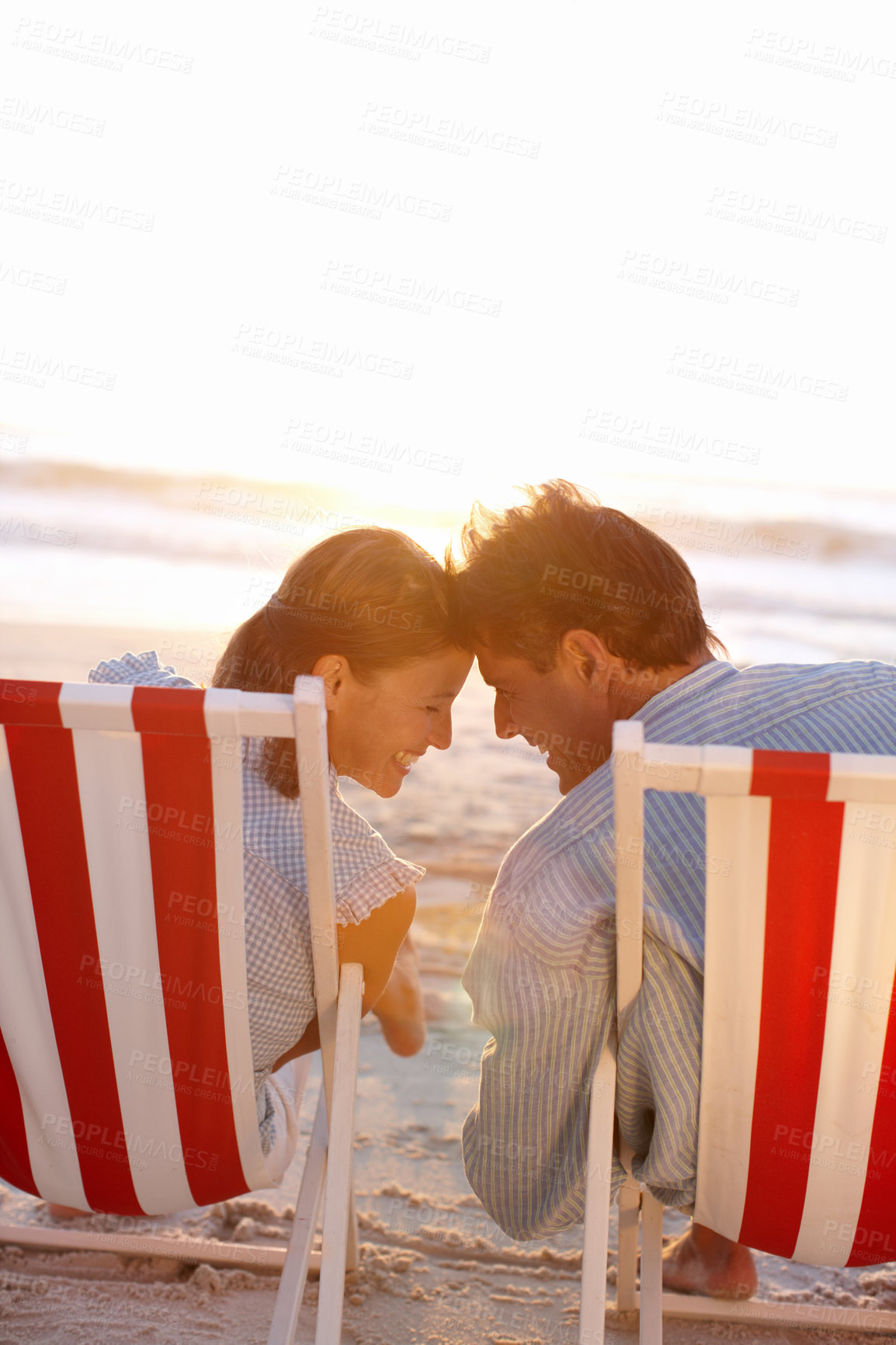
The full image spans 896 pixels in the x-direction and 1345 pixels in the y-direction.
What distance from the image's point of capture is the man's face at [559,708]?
2.16m

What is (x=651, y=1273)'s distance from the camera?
1.89 metres

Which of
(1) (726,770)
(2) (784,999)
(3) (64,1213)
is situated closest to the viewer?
(1) (726,770)

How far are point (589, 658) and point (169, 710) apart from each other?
1017 mm

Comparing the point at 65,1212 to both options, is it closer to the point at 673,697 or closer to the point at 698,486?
the point at 673,697

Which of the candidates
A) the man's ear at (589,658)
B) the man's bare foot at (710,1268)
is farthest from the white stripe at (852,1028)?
the man's ear at (589,658)

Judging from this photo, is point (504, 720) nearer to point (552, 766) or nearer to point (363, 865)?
point (552, 766)

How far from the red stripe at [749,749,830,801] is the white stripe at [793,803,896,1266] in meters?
0.10

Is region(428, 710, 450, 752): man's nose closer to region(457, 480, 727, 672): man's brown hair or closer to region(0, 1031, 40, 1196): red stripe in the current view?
region(457, 480, 727, 672): man's brown hair

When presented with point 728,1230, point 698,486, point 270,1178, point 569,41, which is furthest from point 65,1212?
point 569,41

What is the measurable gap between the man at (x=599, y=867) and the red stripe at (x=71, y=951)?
2.03ft

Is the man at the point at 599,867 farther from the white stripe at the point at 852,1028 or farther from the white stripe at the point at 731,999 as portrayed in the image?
the white stripe at the point at 852,1028

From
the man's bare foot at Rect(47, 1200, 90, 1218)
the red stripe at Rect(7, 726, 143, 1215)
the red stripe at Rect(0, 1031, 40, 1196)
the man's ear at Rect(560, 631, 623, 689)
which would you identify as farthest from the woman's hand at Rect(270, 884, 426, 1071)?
the man's bare foot at Rect(47, 1200, 90, 1218)

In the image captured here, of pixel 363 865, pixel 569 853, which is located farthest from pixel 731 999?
pixel 363 865

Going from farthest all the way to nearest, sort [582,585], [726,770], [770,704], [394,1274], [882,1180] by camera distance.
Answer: [394,1274], [582,585], [770,704], [882,1180], [726,770]
